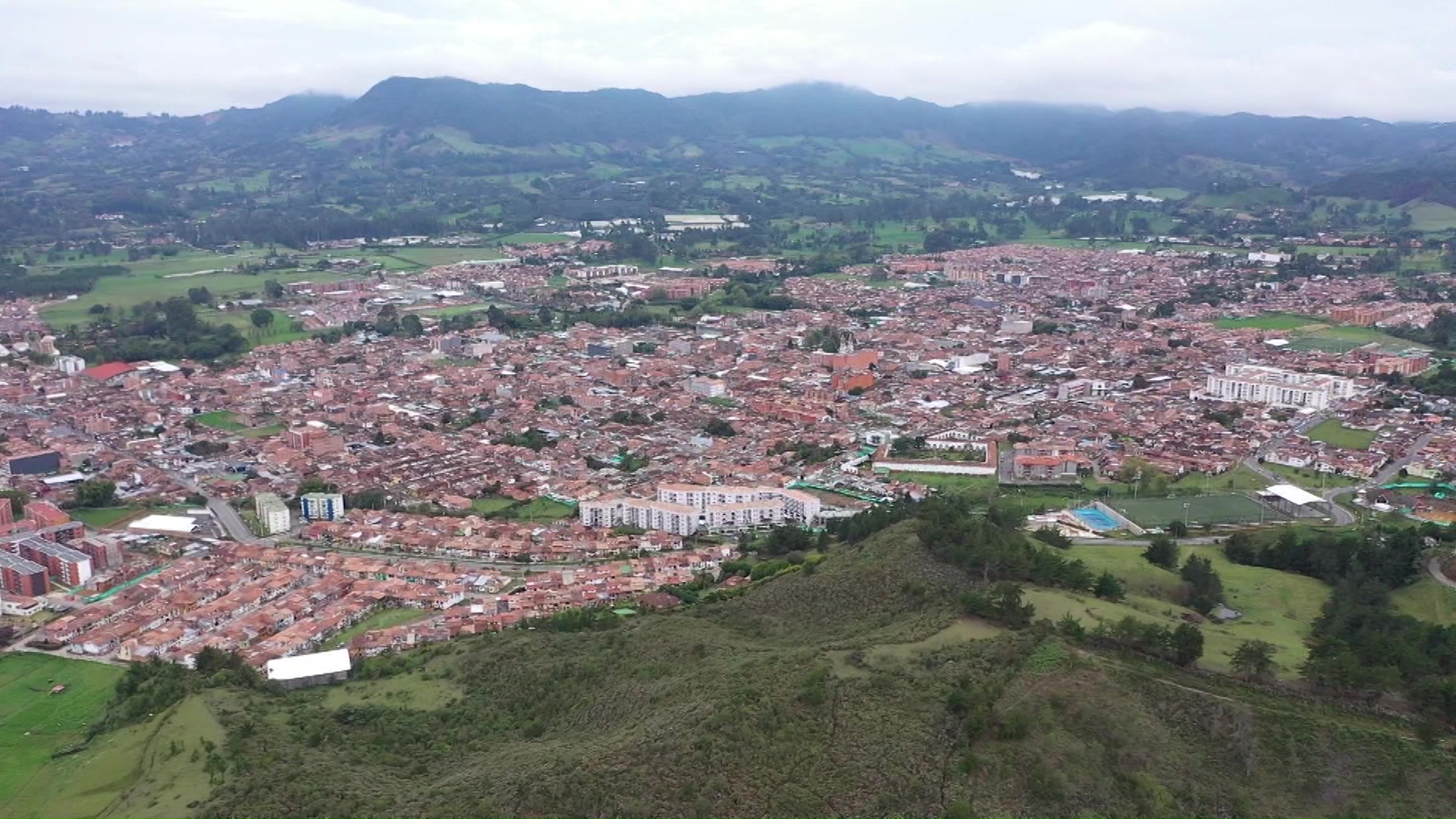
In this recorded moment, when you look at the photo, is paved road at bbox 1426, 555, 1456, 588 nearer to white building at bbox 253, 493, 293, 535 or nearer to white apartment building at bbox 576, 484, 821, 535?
white apartment building at bbox 576, 484, 821, 535

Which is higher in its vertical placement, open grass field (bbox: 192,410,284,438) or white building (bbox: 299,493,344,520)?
white building (bbox: 299,493,344,520)

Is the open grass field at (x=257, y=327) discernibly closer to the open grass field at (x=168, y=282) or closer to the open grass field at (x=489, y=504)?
the open grass field at (x=168, y=282)

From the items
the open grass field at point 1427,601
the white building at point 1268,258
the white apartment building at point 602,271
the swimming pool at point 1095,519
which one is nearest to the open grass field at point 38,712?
the swimming pool at point 1095,519

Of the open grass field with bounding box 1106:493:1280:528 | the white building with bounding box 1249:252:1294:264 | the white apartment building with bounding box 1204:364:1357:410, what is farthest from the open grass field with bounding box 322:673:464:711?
the white building with bounding box 1249:252:1294:264

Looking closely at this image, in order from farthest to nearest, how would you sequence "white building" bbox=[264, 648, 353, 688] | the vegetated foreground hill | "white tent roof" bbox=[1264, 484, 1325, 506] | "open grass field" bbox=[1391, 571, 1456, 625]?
"white tent roof" bbox=[1264, 484, 1325, 506] < "open grass field" bbox=[1391, 571, 1456, 625] < "white building" bbox=[264, 648, 353, 688] < the vegetated foreground hill

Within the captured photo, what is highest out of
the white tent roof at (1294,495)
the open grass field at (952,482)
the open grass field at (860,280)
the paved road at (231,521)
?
the white tent roof at (1294,495)

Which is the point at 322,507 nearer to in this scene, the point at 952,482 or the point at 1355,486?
the point at 952,482
